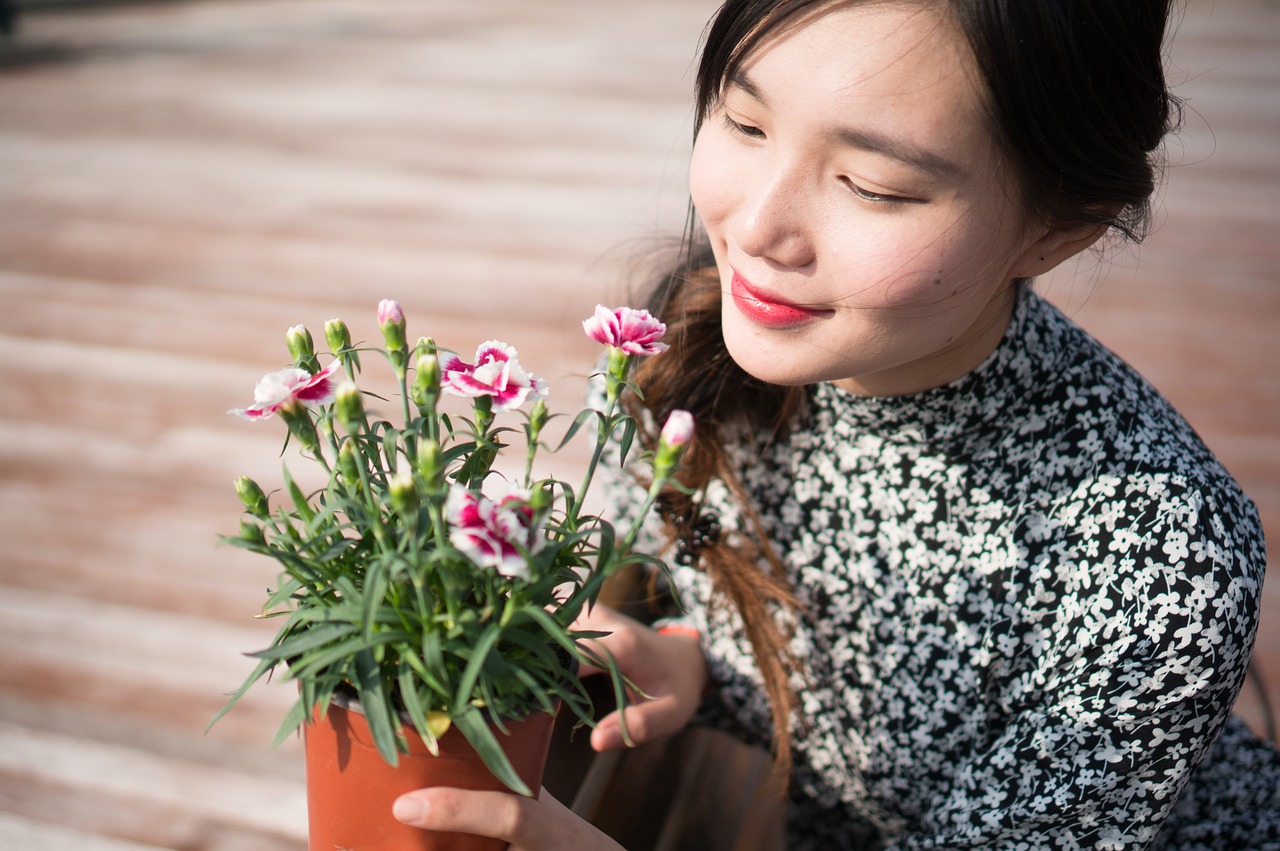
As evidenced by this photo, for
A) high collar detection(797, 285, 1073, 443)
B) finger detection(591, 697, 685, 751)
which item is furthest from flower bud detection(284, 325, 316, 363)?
high collar detection(797, 285, 1073, 443)

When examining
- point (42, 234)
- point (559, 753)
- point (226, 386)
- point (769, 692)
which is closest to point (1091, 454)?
point (769, 692)

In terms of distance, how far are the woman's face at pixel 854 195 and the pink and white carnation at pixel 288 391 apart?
0.32 m

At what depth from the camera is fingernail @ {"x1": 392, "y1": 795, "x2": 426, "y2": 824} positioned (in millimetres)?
661

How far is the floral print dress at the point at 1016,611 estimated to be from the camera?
3.02ft

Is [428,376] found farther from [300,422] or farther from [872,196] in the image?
[872,196]

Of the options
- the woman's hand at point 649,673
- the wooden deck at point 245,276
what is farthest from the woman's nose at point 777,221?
the wooden deck at point 245,276

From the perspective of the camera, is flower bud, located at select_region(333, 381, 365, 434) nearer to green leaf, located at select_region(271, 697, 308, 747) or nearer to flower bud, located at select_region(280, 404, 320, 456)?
flower bud, located at select_region(280, 404, 320, 456)

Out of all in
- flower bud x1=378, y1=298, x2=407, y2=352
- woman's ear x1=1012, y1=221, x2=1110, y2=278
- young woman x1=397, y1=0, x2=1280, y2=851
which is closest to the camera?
flower bud x1=378, y1=298, x2=407, y2=352

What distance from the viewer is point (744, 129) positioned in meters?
0.83

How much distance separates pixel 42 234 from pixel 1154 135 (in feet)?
9.67

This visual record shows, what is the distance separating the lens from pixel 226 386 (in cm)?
233

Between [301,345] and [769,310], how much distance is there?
35cm

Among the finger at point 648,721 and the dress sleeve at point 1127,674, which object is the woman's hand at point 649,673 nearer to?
the finger at point 648,721

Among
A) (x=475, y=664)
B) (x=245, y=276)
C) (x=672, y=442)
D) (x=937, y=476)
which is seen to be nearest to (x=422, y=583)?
(x=475, y=664)
